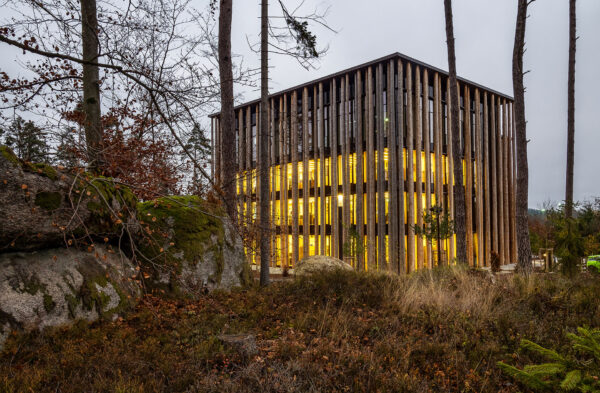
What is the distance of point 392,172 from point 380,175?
2.36 ft

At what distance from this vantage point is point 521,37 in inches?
458

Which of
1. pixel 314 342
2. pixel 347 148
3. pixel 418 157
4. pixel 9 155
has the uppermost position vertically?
pixel 347 148

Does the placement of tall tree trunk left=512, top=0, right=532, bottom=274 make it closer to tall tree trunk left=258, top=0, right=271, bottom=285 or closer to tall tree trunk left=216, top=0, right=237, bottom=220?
tall tree trunk left=258, top=0, right=271, bottom=285

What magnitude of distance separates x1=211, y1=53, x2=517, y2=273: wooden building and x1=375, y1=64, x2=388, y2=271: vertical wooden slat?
6cm

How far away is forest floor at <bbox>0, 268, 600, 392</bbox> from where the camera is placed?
3.61 m

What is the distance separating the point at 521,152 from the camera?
11312 millimetres

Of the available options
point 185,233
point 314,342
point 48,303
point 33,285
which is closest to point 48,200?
point 33,285

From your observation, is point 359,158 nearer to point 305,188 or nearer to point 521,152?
point 305,188

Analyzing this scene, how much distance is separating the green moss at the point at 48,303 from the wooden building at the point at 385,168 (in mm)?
13764

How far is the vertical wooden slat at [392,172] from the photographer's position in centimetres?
2057

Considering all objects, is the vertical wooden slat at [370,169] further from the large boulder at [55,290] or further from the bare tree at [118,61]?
the large boulder at [55,290]

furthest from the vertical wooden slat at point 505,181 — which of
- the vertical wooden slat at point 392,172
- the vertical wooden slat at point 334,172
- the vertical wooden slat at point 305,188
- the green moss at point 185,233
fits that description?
the green moss at point 185,233

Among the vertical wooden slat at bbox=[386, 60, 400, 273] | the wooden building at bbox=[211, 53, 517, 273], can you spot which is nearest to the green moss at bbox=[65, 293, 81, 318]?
the wooden building at bbox=[211, 53, 517, 273]

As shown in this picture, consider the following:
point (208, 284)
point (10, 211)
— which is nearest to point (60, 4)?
point (10, 211)
